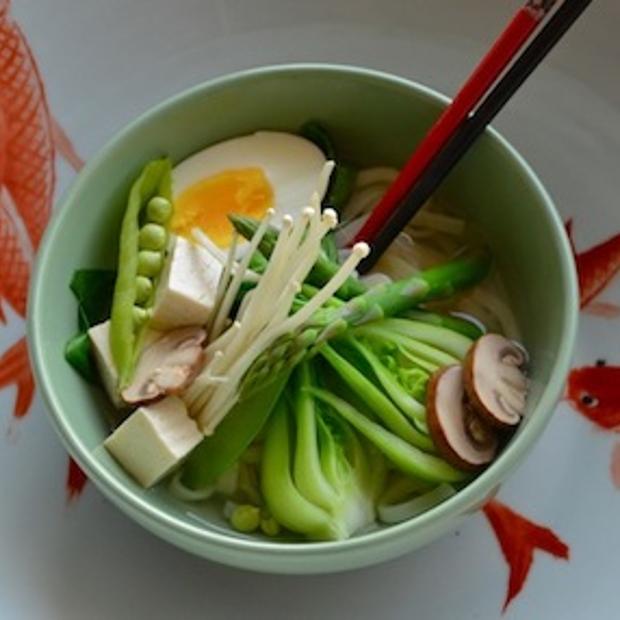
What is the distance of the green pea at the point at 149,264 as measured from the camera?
1162mm

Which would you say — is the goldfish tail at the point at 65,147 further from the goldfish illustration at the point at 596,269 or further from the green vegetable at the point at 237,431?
the goldfish illustration at the point at 596,269

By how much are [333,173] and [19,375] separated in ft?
1.07

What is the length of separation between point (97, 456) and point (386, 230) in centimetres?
31

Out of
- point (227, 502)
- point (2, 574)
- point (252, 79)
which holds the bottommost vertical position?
point (2, 574)

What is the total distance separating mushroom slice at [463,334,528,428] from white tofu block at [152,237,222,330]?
21 centimetres

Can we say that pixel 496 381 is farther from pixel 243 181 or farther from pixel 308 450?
pixel 243 181

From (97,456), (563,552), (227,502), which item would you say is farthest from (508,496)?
(97,456)

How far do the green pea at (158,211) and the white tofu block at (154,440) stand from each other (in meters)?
0.18

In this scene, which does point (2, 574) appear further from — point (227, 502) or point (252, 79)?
point (252, 79)

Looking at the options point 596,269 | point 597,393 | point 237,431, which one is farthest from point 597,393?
point 237,431

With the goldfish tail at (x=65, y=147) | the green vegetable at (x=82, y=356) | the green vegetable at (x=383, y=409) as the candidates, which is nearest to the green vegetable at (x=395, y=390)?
the green vegetable at (x=383, y=409)

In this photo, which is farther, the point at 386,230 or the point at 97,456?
the point at 386,230

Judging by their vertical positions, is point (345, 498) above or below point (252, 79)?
below

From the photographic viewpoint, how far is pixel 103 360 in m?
1.13
